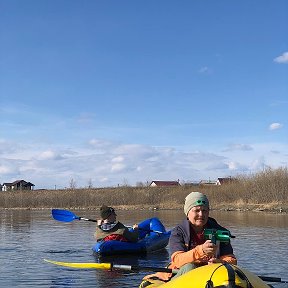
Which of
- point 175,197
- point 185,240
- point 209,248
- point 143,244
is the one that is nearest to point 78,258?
point 143,244

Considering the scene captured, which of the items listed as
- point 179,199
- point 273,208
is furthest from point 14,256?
point 179,199

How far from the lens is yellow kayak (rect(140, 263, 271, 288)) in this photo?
4117mm

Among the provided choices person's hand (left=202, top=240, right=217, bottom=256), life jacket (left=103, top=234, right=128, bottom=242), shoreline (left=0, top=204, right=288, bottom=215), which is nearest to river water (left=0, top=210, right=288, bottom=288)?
life jacket (left=103, top=234, right=128, bottom=242)

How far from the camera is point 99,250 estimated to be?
1128 cm

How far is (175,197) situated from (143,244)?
26917 millimetres

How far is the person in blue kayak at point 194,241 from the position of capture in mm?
4855

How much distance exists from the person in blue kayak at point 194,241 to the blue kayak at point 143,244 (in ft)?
20.1

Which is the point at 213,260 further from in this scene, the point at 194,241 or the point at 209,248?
the point at 194,241

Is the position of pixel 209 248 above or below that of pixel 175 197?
below

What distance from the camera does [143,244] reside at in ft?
39.4

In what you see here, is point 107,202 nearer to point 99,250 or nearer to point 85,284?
point 99,250

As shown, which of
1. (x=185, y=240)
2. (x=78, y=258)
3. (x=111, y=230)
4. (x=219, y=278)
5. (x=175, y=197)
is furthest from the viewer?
(x=175, y=197)

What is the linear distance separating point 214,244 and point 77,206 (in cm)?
3468

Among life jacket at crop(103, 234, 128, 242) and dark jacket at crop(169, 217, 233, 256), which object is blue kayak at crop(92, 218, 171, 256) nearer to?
life jacket at crop(103, 234, 128, 242)
